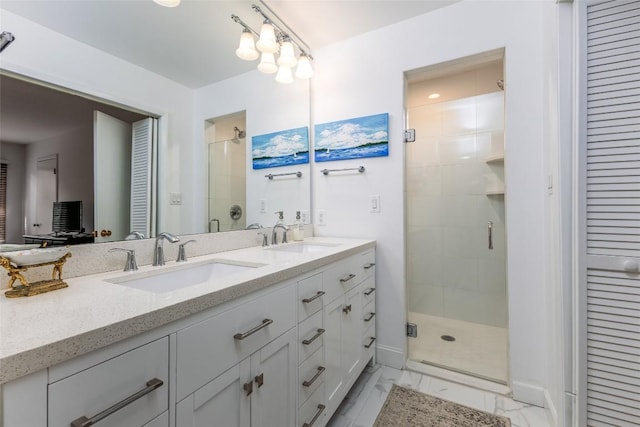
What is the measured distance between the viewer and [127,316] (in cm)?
58

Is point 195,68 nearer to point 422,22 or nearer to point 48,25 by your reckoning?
point 48,25

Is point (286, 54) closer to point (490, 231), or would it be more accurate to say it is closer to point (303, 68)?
point (303, 68)

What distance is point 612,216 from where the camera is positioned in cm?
107

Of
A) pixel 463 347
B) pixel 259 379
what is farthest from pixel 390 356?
pixel 259 379

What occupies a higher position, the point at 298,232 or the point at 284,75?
the point at 284,75

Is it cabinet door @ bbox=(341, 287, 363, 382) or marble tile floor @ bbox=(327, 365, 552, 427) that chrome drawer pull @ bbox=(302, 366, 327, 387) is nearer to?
cabinet door @ bbox=(341, 287, 363, 382)

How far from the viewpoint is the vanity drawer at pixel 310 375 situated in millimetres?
1101

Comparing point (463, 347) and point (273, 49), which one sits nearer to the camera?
point (273, 49)

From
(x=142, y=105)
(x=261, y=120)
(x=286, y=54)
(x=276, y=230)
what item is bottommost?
(x=276, y=230)

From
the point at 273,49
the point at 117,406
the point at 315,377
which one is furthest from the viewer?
the point at 273,49

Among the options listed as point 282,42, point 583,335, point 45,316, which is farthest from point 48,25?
point 583,335

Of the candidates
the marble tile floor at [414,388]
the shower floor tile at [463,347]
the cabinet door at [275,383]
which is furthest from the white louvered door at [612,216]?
the cabinet door at [275,383]

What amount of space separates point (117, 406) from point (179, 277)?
2.10 ft

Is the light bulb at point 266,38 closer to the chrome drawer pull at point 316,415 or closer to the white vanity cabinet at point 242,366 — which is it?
the white vanity cabinet at point 242,366
